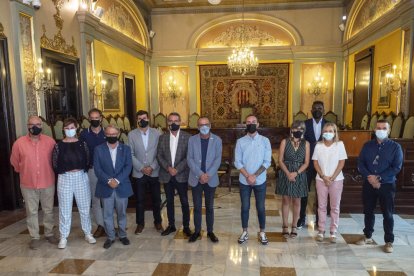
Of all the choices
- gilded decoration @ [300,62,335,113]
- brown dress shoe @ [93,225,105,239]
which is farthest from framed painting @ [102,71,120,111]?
gilded decoration @ [300,62,335,113]

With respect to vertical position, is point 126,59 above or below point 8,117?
above

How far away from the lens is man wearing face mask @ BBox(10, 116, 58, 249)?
3529 millimetres

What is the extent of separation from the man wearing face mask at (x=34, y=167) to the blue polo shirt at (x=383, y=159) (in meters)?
3.62

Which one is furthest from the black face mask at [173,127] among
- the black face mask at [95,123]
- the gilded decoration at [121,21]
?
the gilded decoration at [121,21]

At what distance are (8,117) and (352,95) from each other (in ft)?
31.7

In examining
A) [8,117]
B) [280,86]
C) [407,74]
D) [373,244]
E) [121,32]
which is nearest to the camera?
[373,244]

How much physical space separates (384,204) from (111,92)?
288 inches

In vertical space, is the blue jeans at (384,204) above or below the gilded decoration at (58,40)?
below

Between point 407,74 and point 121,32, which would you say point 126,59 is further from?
point 407,74

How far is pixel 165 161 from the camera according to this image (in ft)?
12.5

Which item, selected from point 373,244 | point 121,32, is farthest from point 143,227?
point 121,32

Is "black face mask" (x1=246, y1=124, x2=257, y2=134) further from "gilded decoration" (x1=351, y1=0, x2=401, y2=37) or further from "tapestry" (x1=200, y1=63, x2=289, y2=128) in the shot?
"tapestry" (x1=200, y1=63, x2=289, y2=128)

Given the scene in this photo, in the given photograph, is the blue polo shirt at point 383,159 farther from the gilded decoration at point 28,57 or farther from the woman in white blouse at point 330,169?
the gilded decoration at point 28,57

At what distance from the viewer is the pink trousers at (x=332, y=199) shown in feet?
12.0
